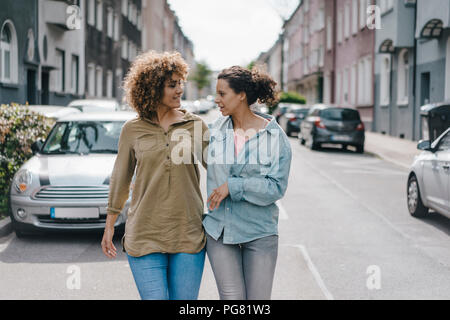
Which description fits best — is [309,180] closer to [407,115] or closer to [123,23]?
[407,115]

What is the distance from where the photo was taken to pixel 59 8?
2366 centimetres

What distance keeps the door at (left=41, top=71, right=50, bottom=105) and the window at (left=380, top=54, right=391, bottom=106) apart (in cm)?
1504

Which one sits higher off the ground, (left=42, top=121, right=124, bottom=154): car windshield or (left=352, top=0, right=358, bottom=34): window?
(left=352, top=0, right=358, bottom=34): window

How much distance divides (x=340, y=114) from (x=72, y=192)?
15.4m

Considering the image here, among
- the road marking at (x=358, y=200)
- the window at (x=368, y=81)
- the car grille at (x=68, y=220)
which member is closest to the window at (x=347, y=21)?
the window at (x=368, y=81)

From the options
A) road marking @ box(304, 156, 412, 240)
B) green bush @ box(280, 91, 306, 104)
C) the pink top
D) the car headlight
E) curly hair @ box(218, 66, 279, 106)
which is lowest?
road marking @ box(304, 156, 412, 240)

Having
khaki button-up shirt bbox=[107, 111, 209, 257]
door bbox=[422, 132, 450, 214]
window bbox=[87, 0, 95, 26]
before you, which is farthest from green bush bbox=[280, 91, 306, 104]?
khaki button-up shirt bbox=[107, 111, 209, 257]

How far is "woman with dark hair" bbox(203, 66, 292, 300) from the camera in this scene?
314cm

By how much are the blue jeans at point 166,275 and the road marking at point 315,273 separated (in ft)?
7.43

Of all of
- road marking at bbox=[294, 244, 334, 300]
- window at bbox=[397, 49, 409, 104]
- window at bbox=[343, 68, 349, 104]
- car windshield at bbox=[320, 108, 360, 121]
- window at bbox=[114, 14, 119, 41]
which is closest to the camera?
road marking at bbox=[294, 244, 334, 300]

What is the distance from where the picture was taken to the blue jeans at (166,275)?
319 centimetres

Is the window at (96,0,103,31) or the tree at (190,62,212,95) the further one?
the tree at (190,62,212,95)

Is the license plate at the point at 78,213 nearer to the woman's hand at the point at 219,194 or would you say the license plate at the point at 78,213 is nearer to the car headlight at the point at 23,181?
the car headlight at the point at 23,181

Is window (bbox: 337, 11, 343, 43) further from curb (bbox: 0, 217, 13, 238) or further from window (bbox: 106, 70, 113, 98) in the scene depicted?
curb (bbox: 0, 217, 13, 238)
